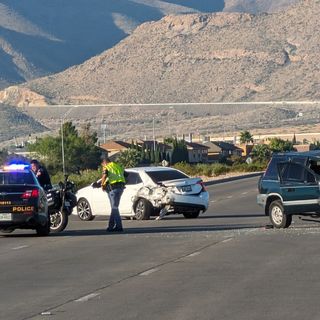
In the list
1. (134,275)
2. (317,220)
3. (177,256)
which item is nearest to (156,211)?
(317,220)

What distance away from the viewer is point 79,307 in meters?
15.4

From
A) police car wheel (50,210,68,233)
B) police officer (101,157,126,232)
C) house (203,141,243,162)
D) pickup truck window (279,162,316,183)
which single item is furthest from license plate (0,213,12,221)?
house (203,141,243,162)

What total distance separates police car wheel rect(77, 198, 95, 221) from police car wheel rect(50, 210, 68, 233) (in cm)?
549

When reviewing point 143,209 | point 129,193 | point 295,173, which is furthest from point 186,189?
point 295,173

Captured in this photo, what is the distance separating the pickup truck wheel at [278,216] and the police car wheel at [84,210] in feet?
24.6

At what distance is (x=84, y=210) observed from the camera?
34781mm

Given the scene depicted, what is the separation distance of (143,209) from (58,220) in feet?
15.1

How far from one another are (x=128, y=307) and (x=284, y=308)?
67.0 inches

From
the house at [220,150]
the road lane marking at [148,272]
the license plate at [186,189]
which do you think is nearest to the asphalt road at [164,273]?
the road lane marking at [148,272]

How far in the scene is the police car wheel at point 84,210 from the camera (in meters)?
34.7

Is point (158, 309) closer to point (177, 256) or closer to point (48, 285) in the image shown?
point (48, 285)

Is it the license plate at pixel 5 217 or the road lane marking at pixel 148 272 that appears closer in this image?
the road lane marking at pixel 148 272

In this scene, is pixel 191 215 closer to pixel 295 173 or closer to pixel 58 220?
pixel 58 220

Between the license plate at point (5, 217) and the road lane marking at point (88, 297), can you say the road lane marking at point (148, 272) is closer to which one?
the road lane marking at point (88, 297)
